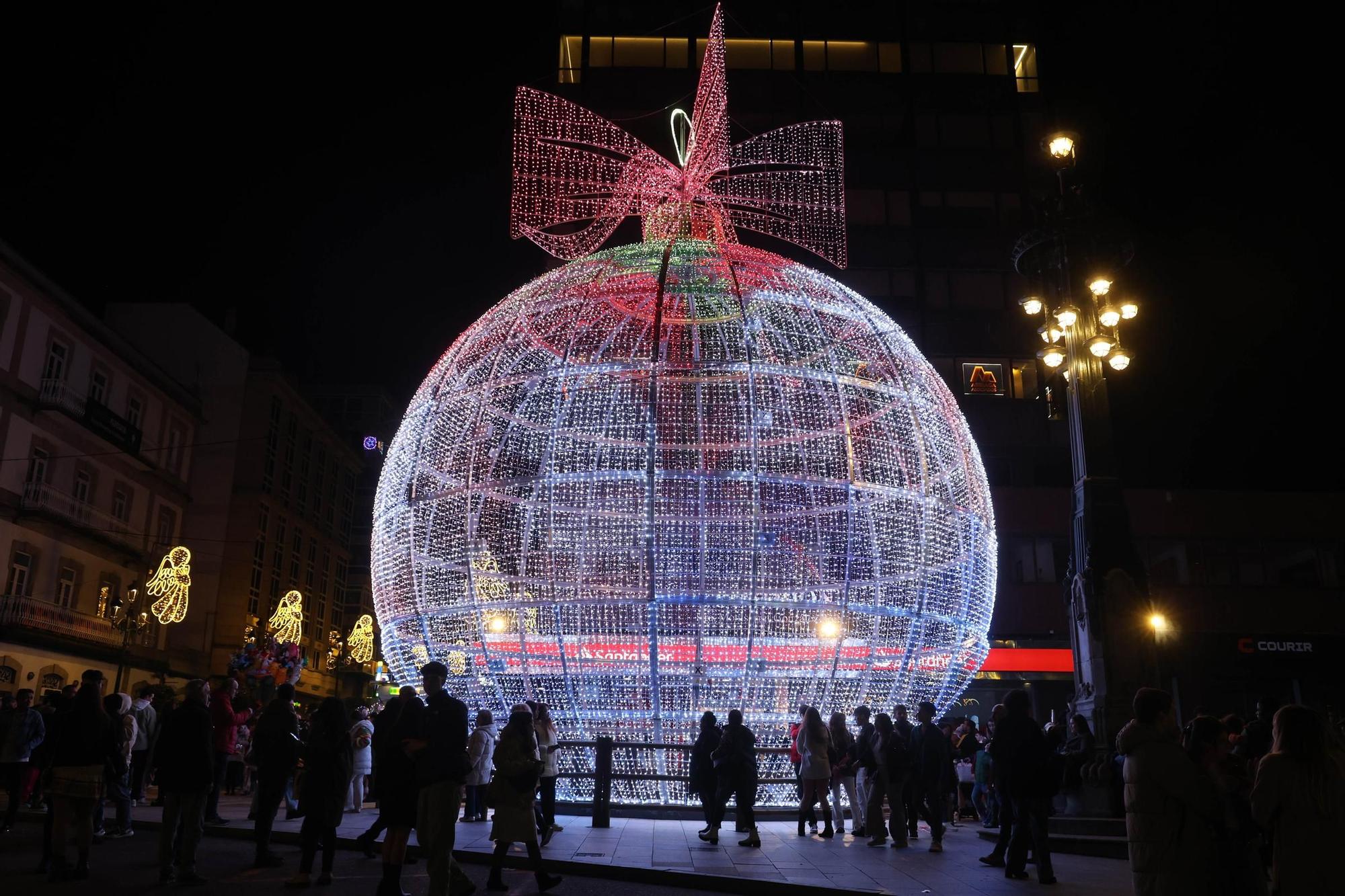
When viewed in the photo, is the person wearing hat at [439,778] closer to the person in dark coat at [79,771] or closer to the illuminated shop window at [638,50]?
the person in dark coat at [79,771]

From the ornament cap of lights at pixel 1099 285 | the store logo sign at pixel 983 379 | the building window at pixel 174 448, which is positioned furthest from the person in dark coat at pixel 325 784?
the building window at pixel 174 448

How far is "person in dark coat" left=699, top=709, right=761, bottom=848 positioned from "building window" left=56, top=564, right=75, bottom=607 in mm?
23921

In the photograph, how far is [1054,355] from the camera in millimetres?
12047

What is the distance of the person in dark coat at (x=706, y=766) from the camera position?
9914 mm

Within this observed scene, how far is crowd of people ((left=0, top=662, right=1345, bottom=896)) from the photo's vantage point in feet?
14.4

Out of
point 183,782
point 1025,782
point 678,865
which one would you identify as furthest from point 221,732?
point 1025,782

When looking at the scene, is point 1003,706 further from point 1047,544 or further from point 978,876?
point 1047,544

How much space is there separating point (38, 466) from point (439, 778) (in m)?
24.8

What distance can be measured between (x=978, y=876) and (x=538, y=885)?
11.3ft

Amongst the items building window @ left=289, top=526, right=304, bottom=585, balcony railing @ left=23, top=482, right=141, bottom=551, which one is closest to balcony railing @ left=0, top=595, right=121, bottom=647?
balcony railing @ left=23, top=482, right=141, bottom=551

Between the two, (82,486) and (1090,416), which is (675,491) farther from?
(82,486)

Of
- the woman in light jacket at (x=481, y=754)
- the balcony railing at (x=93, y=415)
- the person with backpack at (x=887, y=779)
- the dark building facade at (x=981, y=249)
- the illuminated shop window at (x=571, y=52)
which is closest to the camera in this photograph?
the person with backpack at (x=887, y=779)

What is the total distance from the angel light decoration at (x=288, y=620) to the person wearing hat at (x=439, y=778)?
87.8ft

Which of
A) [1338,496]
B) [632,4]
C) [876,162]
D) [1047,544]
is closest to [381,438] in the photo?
[632,4]
